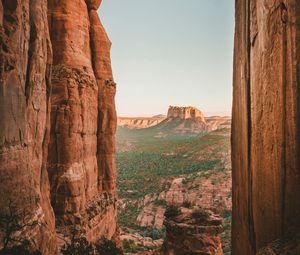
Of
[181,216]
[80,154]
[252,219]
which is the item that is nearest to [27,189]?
[252,219]

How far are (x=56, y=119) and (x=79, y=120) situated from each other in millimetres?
1725

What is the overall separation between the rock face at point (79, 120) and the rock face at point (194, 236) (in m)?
5.30

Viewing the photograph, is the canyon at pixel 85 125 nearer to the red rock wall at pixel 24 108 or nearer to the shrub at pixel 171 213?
the red rock wall at pixel 24 108

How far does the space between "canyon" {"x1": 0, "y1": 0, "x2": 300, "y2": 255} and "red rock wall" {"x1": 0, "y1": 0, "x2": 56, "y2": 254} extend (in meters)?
0.03

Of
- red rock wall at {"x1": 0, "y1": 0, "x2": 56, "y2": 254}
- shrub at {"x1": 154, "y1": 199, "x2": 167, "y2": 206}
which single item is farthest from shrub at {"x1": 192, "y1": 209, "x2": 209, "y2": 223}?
shrub at {"x1": 154, "y1": 199, "x2": 167, "y2": 206}

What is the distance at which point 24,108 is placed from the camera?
12.7 metres

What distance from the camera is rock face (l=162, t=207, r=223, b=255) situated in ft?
71.1

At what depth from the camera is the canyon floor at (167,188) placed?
44603 mm

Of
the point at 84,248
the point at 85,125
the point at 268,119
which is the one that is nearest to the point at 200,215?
the point at 84,248

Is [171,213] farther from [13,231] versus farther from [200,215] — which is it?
[13,231]

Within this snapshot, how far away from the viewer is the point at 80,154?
24.0 metres

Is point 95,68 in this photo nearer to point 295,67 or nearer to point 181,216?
point 181,216

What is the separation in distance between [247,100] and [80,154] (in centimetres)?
1666

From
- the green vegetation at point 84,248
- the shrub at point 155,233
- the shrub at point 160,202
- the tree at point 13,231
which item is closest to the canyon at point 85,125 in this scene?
the tree at point 13,231
